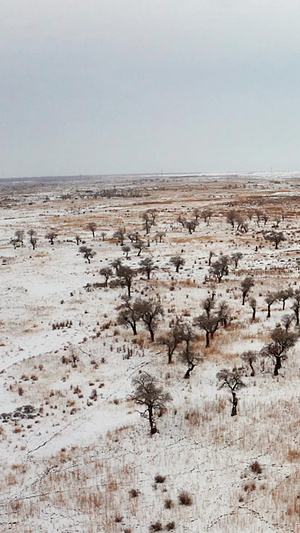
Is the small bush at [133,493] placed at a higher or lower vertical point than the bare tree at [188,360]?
lower

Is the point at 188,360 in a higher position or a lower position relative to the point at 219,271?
lower

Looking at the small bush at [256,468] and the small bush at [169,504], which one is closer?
the small bush at [169,504]

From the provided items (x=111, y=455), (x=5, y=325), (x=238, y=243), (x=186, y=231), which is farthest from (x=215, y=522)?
(x=186, y=231)

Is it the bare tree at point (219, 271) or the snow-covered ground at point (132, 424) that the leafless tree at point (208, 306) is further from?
the bare tree at point (219, 271)

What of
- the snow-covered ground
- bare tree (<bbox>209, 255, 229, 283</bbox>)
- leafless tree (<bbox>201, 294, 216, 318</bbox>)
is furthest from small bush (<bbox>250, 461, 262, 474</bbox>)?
bare tree (<bbox>209, 255, 229, 283</bbox>)

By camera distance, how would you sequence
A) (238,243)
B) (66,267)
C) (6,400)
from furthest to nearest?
(238,243) → (66,267) → (6,400)

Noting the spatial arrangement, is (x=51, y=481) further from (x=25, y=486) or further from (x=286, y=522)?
(x=286, y=522)

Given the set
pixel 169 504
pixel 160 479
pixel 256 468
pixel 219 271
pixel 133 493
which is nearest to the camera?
pixel 169 504

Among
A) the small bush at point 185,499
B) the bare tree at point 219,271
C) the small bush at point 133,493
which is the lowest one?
the small bush at point 133,493

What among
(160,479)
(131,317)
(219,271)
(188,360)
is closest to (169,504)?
(160,479)

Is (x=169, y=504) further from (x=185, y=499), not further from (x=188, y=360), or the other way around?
(x=188, y=360)

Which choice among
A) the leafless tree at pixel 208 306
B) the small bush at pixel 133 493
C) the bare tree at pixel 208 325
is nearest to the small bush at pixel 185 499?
the small bush at pixel 133 493
